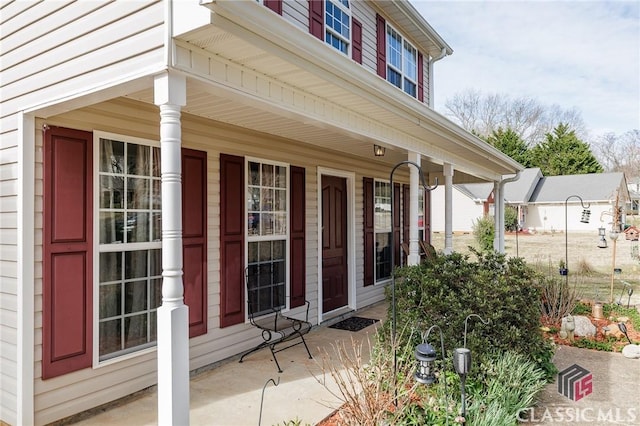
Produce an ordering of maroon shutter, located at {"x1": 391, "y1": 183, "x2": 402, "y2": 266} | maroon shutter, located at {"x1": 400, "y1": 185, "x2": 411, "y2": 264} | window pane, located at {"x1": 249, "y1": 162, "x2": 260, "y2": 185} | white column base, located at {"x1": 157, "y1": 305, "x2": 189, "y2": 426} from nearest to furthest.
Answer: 1. white column base, located at {"x1": 157, "y1": 305, "x2": 189, "y2": 426}
2. window pane, located at {"x1": 249, "y1": 162, "x2": 260, "y2": 185}
3. maroon shutter, located at {"x1": 391, "y1": 183, "x2": 402, "y2": 266}
4. maroon shutter, located at {"x1": 400, "y1": 185, "x2": 411, "y2": 264}

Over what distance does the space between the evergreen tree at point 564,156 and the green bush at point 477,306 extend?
102 ft

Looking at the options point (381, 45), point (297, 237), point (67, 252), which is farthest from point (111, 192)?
point (381, 45)

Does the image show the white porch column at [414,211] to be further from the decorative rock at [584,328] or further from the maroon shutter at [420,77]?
the maroon shutter at [420,77]

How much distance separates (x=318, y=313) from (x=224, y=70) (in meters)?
3.96

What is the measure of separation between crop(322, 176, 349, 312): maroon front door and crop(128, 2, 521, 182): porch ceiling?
1.00 m

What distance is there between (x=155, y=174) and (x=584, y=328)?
17.8 ft

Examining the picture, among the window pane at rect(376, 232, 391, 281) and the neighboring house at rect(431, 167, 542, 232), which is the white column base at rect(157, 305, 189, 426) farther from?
the neighboring house at rect(431, 167, 542, 232)

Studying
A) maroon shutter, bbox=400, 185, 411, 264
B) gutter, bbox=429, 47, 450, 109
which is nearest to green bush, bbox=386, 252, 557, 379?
maroon shutter, bbox=400, 185, 411, 264

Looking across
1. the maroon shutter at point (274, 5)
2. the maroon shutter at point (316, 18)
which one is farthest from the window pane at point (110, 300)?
A: the maroon shutter at point (316, 18)

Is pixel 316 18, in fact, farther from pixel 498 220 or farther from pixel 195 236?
pixel 498 220

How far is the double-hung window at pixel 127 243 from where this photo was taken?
329 cm

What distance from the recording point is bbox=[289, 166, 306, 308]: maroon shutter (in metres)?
5.26

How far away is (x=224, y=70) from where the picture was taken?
99.6 inches

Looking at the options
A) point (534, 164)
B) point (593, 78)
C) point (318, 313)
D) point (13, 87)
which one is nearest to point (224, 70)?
point (13, 87)
